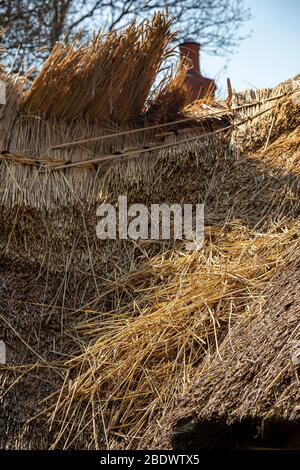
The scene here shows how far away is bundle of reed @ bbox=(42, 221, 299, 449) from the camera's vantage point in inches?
121

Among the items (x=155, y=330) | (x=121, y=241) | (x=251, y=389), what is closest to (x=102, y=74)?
(x=121, y=241)

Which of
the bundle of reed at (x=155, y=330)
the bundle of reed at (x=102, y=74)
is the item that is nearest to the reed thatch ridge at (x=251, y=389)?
the bundle of reed at (x=155, y=330)

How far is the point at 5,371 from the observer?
10.9 ft

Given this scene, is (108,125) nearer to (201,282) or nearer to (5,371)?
(201,282)

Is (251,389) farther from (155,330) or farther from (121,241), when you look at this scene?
(121,241)

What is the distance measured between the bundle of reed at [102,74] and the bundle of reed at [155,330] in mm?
905

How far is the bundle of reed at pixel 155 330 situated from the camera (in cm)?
308

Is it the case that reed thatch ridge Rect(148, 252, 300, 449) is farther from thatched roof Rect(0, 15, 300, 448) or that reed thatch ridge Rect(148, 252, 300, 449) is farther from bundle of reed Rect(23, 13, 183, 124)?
bundle of reed Rect(23, 13, 183, 124)

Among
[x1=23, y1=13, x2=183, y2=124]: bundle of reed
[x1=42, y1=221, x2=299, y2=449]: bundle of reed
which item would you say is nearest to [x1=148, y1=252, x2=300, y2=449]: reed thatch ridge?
[x1=42, y1=221, x2=299, y2=449]: bundle of reed

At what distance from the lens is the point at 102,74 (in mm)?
4164

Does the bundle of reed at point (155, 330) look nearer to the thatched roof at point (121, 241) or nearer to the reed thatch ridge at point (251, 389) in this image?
the thatched roof at point (121, 241)

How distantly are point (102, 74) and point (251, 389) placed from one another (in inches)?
79.6

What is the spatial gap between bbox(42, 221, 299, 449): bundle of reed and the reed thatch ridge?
0.13 meters
